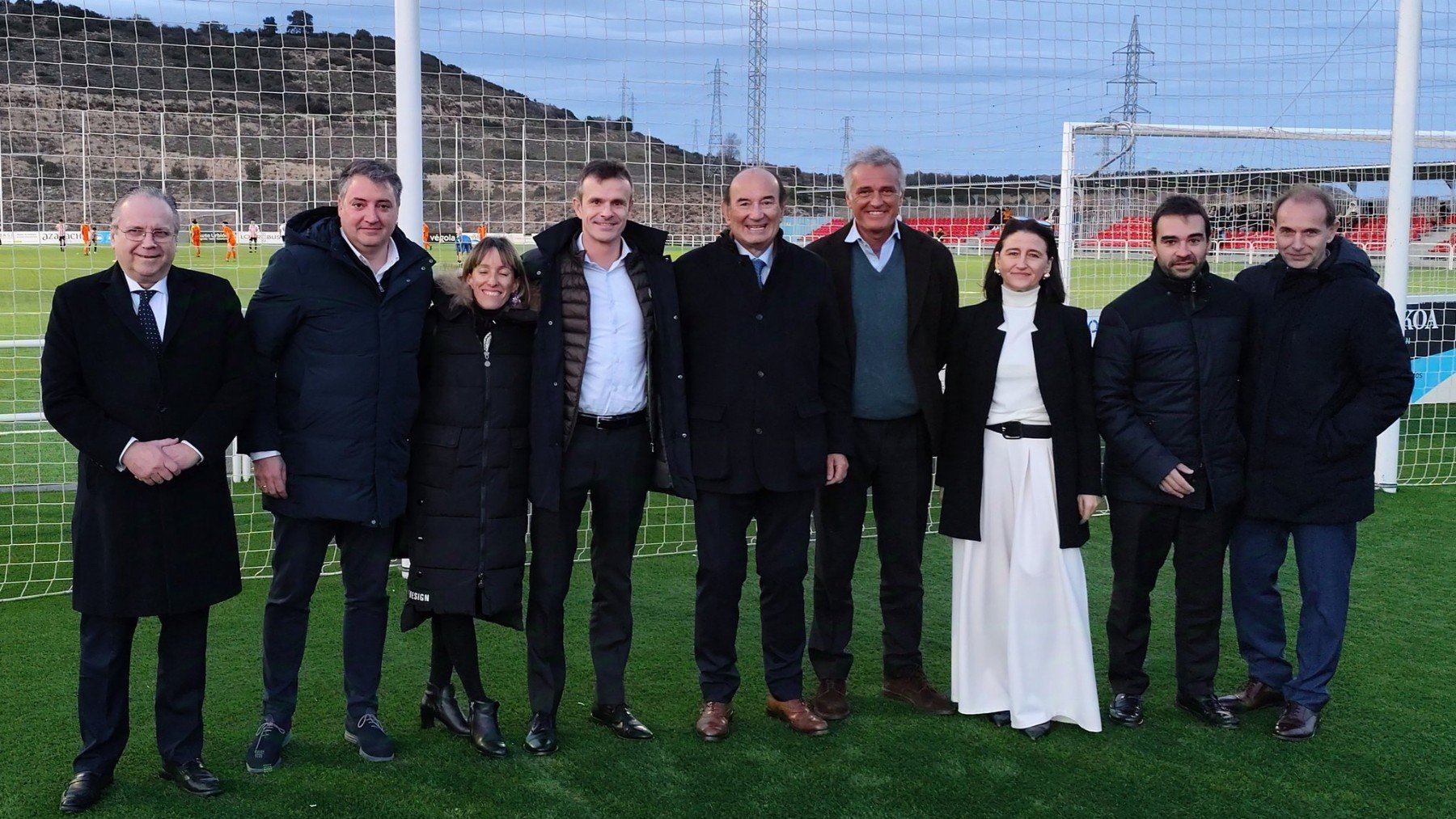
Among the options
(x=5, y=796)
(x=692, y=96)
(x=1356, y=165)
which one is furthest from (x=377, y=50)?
(x=1356, y=165)

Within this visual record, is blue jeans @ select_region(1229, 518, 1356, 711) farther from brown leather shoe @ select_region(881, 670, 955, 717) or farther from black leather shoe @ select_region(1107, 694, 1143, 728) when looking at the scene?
brown leather shoe @ select_region(881, 670, 955, 717)

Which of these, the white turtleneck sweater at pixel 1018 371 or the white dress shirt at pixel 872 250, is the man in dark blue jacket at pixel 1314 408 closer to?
the white turtleneck sweater at pixel 1018 371

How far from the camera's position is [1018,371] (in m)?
3.79

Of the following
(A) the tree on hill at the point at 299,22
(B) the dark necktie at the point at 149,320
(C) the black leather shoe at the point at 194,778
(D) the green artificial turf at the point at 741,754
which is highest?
(A) the tree on hill at the point at 299,22

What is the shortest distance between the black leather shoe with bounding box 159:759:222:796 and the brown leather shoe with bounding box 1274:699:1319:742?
3.05 metres

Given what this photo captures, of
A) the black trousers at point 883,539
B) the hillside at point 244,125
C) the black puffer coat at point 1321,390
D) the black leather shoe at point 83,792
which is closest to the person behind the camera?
the black leather shoe at point 83,792

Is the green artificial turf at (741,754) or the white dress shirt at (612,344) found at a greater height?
the white dress shirt at (612,344)

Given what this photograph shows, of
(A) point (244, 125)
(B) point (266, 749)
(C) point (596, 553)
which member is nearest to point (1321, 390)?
(C) point (596, 553)

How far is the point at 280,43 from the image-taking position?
5328 millimetres

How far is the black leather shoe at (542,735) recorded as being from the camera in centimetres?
365

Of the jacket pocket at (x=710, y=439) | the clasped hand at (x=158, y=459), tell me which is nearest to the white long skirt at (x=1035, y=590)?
the jacket pocket at (x=710, y=439)

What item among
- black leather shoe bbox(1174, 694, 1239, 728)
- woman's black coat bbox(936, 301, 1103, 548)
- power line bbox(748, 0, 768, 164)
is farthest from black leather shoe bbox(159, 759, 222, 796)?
power line bbox(748, 0, 768, 164)

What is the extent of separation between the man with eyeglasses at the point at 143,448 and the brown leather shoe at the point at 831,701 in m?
1.78

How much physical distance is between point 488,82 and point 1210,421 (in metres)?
3.36
